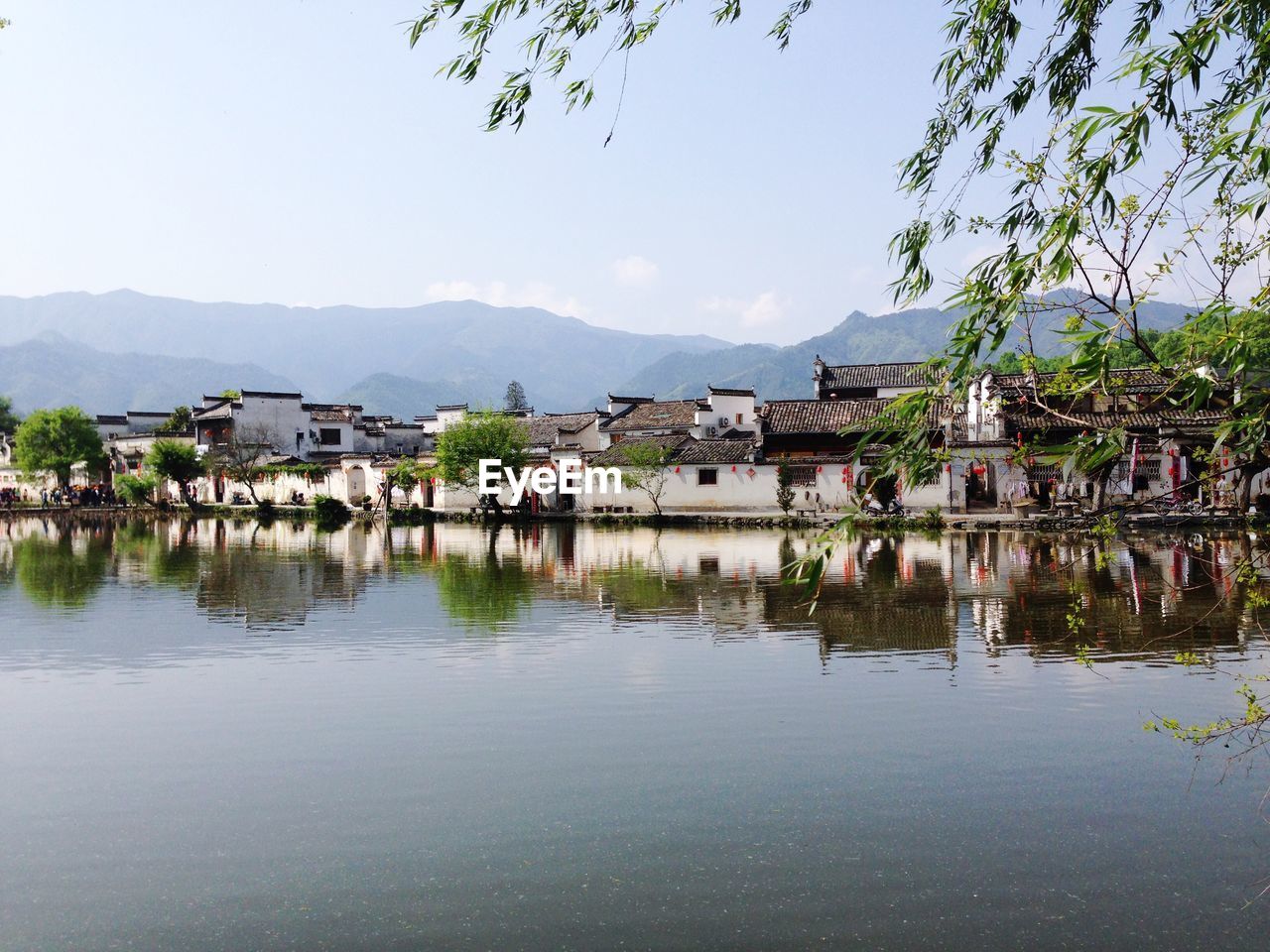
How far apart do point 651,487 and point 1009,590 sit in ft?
85.3

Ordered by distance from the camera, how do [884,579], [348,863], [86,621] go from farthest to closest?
[884,579], [86,621], [348,863]

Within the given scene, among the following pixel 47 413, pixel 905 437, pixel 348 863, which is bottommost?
pixel 348 863

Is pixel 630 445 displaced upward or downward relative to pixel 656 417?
downward

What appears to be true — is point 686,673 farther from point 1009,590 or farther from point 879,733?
point 1009,590

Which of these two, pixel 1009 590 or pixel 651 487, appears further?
pixel 651 487

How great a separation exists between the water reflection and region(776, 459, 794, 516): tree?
4.06m

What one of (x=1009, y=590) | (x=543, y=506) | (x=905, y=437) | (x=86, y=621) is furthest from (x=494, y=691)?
(x=543, y=506)

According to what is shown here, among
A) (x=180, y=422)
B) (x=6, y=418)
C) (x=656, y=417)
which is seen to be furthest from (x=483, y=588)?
(x=6, y=418)

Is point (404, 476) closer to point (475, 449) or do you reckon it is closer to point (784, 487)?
point (475, 449)

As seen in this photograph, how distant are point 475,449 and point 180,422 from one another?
31.9m

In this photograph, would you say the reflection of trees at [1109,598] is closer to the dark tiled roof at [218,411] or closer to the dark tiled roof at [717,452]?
the dark tiled roof at [717,452]

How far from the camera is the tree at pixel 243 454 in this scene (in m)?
55.5

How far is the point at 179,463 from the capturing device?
5350 centimetres

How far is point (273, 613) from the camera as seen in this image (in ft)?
57.9
